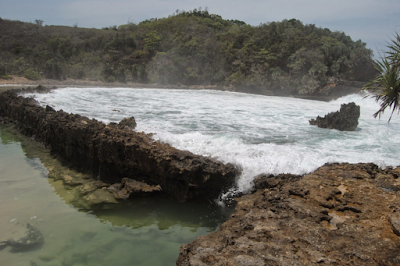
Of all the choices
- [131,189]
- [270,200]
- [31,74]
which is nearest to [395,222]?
[270,200]

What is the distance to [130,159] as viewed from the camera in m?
6.55

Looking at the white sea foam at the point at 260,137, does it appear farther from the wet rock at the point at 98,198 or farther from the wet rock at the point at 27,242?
the wet rock at the point at 27,242

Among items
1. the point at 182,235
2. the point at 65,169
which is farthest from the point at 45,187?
the point at 182,235

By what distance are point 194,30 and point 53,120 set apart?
4205 cm

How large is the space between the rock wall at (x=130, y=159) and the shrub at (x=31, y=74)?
74.5ft

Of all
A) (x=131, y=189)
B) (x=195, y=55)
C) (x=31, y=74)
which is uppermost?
(x=195, y=55)

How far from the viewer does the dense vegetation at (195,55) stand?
93.6 feet

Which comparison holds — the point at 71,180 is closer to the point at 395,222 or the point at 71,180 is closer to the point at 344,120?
the point at 395,222

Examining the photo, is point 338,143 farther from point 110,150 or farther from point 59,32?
point 59,32

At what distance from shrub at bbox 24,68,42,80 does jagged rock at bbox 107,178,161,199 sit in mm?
27608

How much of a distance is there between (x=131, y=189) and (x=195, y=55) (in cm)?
3558

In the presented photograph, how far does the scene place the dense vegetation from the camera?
1123 inches

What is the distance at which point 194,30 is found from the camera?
47.3 m

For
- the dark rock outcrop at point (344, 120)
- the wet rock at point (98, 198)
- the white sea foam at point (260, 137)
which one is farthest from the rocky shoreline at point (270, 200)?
the dark rock outcrop at point (344, 120)
